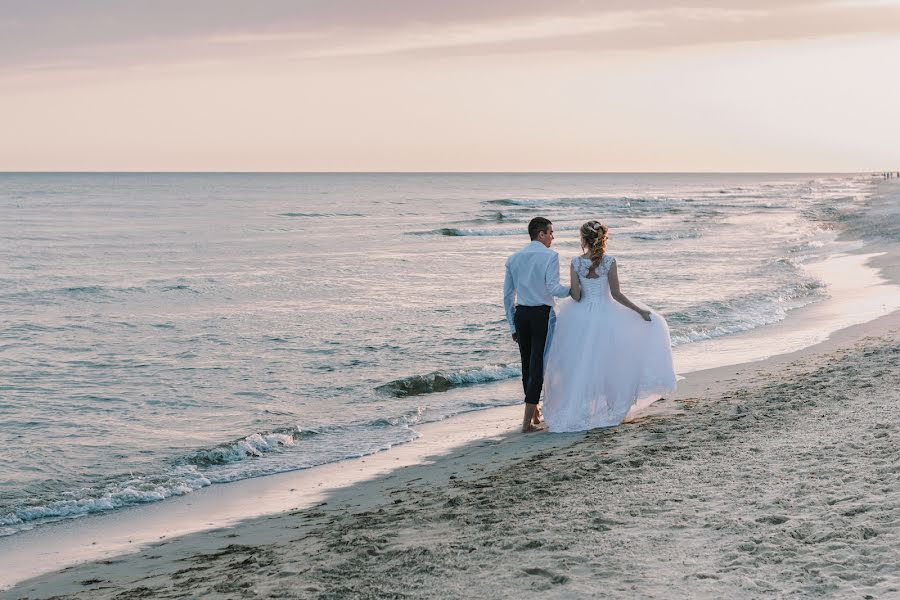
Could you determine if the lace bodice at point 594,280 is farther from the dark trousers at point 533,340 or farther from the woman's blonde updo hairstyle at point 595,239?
the dark trousers at point 533,340

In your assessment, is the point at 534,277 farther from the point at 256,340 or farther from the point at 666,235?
the point at 666,235

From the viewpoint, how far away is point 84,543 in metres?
7.10

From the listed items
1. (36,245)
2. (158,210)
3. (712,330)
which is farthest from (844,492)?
(158,210)

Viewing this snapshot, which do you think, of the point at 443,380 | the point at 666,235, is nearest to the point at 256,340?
the point at 443,380

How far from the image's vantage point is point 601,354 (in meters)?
8.62

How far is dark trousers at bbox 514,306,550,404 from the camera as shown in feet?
28.8

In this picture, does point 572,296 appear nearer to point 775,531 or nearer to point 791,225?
point 775,531

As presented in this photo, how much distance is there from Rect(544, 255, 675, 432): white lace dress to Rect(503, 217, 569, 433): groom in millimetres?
159

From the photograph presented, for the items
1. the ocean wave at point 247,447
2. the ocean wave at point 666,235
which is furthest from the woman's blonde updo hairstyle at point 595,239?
the ocean wave at point 666,235

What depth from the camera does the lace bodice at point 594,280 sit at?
28.3 ft

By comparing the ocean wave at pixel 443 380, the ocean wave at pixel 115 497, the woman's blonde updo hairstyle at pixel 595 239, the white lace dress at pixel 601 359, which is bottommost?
the ocean wave at pixel 115 497

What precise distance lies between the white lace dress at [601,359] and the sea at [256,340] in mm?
2118

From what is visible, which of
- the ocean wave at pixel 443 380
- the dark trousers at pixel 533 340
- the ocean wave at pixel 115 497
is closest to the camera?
the ocean wave at pixel 115 497

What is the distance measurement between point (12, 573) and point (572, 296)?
527cm
